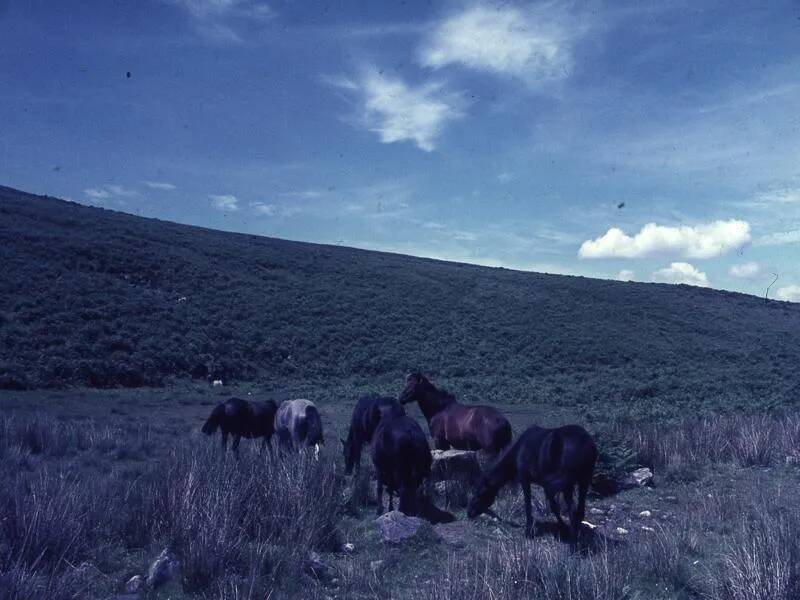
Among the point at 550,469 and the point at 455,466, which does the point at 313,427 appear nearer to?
the point at 455,466

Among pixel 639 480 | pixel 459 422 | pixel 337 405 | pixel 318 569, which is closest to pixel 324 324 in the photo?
pixel 337 405

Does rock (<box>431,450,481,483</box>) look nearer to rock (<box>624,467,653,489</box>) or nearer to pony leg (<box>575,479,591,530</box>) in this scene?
rock (<box>624,467,653,489</box>)

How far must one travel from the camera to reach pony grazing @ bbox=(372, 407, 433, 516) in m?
8.52

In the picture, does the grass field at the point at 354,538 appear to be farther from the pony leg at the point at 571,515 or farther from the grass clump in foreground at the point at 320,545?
the pony leg at the point at 571,515

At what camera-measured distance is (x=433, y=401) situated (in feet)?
44.3

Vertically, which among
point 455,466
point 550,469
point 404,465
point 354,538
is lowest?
point 354,538

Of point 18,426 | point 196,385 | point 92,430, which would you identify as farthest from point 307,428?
point 196,385

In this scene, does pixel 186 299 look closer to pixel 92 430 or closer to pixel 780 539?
pixel 92 430

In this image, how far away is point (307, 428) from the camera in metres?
12.2

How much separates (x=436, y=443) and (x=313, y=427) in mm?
2436

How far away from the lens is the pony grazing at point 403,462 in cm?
852

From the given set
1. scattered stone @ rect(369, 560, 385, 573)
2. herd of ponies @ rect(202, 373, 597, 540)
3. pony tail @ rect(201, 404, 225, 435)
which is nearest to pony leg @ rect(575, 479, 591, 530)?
herd of ponies @ rect(202, 373, 597, 540)

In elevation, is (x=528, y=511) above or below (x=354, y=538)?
A: above

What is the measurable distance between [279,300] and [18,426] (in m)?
33.2
